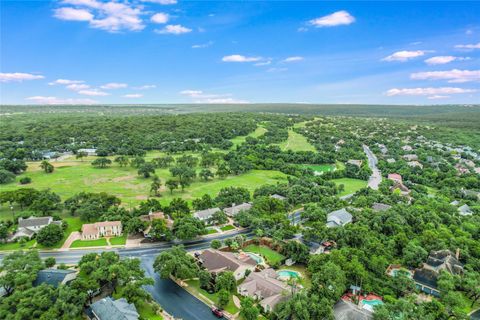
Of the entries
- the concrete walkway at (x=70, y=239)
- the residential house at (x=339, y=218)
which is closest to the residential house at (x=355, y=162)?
the residential house at (x=339, y=218)

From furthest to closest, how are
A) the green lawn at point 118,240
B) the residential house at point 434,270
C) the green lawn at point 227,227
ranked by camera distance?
the green lawn at point 227,227 < the green lawn at point 118,240 < the residential house at point 434,270

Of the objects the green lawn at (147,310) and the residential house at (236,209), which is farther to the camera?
the residential house at (236,209)

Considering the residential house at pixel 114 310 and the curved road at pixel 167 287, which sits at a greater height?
the residential house at pixel 114 310

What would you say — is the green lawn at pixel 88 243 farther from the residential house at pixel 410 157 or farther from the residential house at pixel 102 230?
the residential house at pixel 410 157

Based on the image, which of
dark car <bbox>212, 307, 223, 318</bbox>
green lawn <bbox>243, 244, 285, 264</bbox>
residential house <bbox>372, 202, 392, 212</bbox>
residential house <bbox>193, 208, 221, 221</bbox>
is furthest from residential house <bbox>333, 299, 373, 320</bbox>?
residential house <bbox>372, 202, 392, 212</bbox>

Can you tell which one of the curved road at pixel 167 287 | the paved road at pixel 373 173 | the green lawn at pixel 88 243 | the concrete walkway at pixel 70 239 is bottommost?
the curved road at pixel 167 287

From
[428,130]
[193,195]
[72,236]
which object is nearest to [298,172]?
[193,195]

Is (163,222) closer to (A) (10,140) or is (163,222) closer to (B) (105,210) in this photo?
(B) (105,210)

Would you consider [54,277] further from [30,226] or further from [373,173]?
[373,173]
